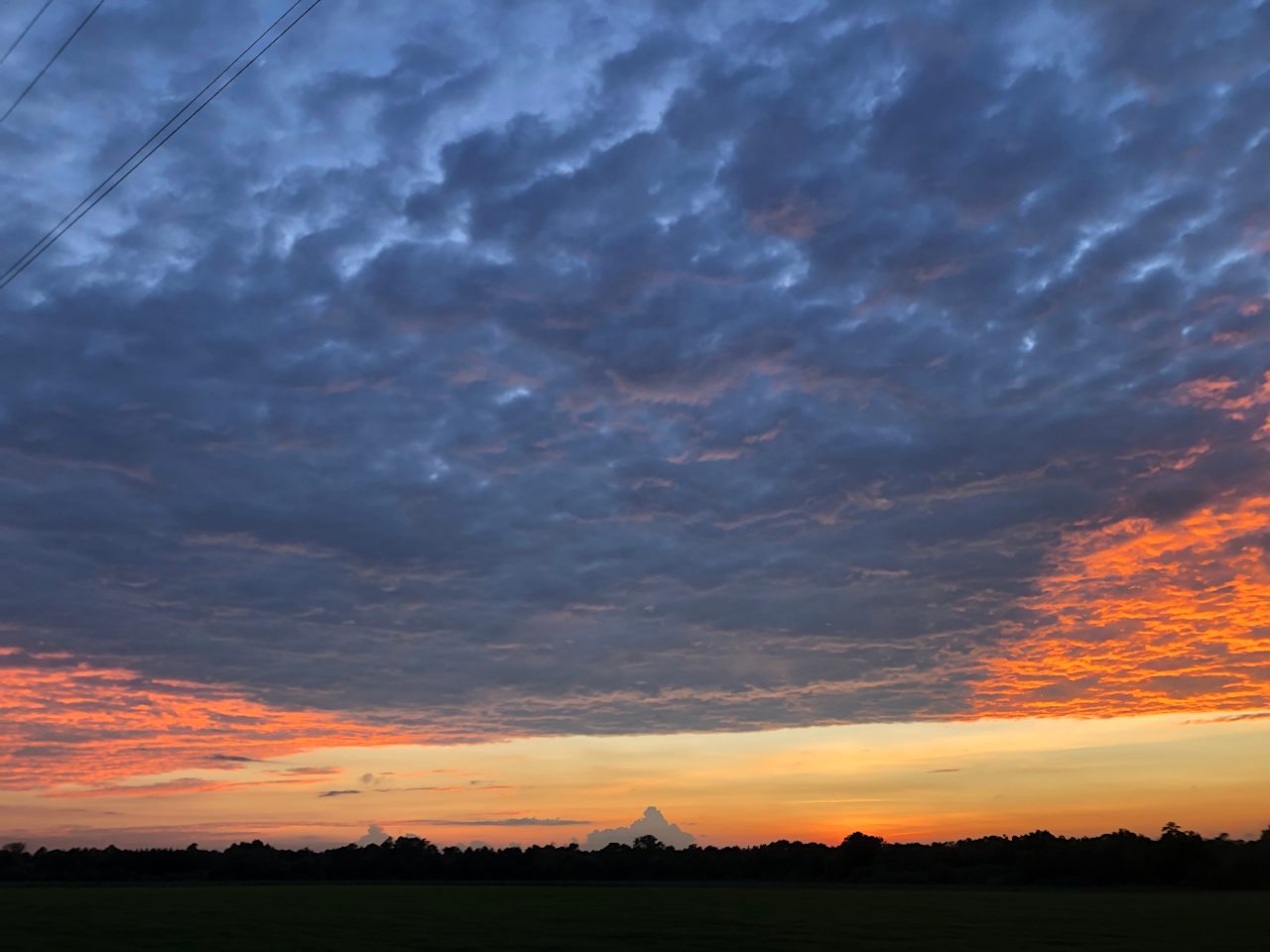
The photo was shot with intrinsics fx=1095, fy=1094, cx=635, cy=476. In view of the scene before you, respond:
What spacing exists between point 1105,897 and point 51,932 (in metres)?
98.0

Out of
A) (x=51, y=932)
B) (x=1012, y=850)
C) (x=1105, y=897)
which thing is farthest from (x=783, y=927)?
(x=1012, y=850)

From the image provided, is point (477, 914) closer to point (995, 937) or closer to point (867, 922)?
point (867, 922)

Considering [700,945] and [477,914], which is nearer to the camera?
[700,945]

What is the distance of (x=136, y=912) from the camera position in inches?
3846

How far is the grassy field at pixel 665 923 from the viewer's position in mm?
60719

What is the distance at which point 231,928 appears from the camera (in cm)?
7631

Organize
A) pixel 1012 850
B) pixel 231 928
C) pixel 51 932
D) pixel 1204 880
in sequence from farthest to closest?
pixel 1012 850, pixel 1204 880, pixel 231 928, pixel 51 932

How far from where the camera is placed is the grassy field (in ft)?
199

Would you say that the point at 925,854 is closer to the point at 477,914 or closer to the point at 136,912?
the point at 477,914

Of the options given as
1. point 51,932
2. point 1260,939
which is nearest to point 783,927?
point 1260,939

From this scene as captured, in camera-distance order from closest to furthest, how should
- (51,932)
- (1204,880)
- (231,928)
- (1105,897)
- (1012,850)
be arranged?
(51,932), (231,928), (1105,897), (1204,880), (1012,850)

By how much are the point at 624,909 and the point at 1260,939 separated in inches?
2149

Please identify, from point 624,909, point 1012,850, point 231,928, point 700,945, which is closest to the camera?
point 700,945

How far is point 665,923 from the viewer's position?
7869cm
